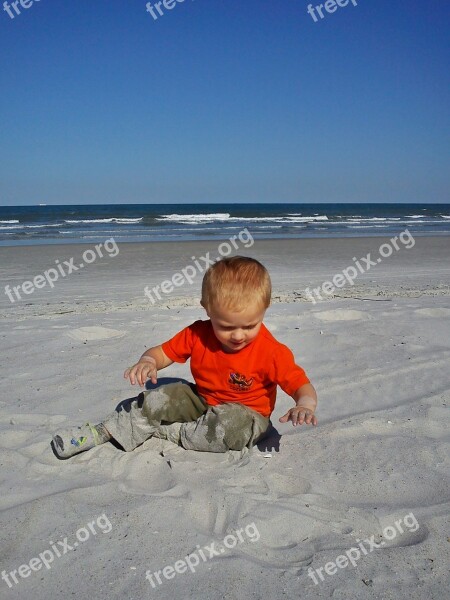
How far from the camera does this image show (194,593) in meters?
1.78

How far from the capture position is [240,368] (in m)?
2.79

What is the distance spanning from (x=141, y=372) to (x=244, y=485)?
755 mm

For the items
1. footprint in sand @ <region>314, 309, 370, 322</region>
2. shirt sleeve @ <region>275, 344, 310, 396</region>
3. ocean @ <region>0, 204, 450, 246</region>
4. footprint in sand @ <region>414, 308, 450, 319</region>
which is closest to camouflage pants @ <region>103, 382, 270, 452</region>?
shirt sleeve @ <region>275, 344, 310, 396</region>

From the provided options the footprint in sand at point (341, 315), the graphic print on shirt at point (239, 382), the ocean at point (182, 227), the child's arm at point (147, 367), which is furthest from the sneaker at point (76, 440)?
the ocean at point (182, 227)

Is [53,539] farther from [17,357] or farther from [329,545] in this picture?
[17,357]

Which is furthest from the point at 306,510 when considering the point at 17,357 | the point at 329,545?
the point at 17,357

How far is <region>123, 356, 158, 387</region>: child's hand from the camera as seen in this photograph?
107 inches

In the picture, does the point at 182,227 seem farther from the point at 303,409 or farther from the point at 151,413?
the point at 303,409

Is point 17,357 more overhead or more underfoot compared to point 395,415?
more overhead

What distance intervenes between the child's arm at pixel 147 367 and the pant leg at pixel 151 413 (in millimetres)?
125

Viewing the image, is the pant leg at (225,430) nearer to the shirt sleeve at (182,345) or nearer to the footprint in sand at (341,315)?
the shirt sleeve at (182,345)

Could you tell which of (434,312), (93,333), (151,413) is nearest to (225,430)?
(151,413)

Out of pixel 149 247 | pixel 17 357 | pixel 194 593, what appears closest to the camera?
pixel 194 593

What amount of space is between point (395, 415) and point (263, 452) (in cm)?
91
